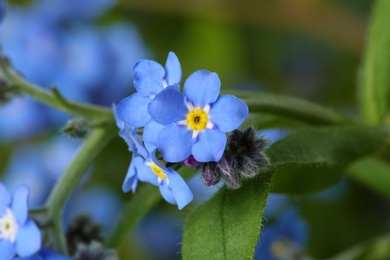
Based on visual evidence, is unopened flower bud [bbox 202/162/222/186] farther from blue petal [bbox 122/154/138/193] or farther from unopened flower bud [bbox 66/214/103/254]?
unopened flower bud [bbox 66/214/103/254]

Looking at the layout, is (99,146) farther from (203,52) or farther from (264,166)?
(203,52)

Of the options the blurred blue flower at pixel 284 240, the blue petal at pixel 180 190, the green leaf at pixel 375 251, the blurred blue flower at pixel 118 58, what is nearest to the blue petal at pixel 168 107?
the blue petal at pixel 180 190

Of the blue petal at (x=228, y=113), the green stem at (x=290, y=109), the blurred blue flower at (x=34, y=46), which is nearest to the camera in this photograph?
the blue petal at (x=228, y=113)

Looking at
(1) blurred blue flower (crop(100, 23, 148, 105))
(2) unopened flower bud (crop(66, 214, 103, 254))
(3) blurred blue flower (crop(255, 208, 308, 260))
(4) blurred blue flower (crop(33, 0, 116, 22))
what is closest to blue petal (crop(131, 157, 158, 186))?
(2) unopened flower bud (crop(66, 214, 103, 254))

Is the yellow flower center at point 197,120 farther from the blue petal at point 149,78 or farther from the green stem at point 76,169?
the green stem at point 76,169

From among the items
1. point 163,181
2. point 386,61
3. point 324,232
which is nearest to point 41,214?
point 163,181

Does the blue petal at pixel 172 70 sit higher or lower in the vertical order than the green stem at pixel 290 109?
higher

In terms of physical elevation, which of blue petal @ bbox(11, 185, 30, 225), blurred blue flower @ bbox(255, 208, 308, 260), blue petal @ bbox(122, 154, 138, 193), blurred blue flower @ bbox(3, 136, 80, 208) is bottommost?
blurred blue flower @ bbox(3, 136, 80, 208)
